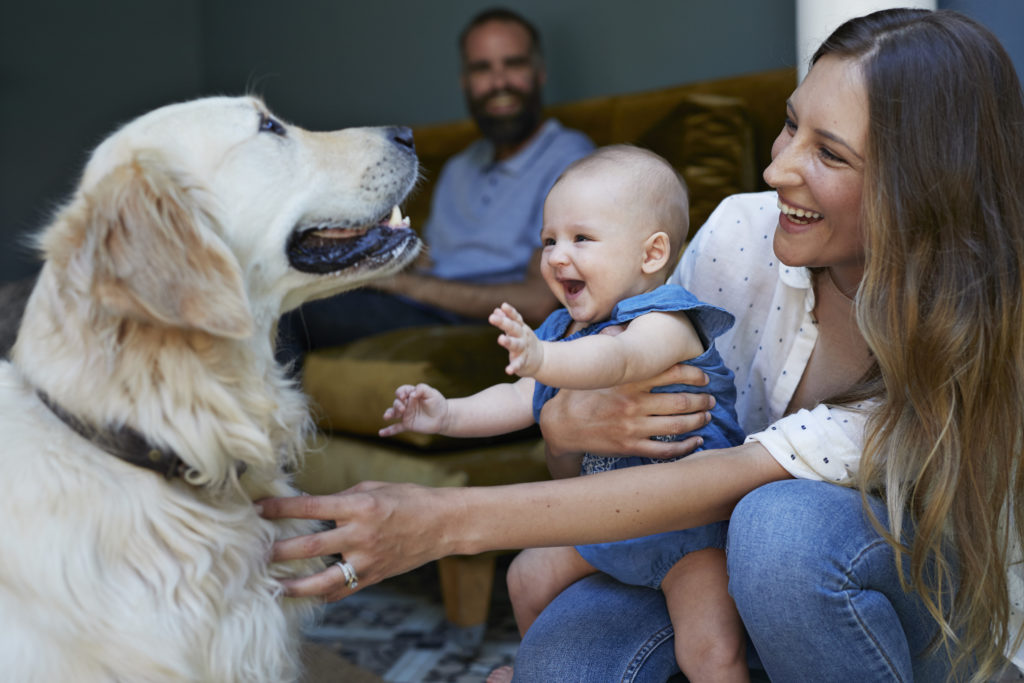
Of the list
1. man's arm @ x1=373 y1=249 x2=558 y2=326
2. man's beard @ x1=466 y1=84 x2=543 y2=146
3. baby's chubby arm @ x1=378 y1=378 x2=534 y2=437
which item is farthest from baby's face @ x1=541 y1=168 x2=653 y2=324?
man's beard @ x1=466 y1=84 x2=543 y2=146

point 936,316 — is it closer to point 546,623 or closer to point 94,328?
point 546,623

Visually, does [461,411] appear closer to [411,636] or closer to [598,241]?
[598,241]

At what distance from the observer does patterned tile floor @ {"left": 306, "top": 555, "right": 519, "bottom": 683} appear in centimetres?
185

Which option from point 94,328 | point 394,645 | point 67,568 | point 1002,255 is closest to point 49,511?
point 67,568

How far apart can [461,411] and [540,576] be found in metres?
0.30

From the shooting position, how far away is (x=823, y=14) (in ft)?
5.91

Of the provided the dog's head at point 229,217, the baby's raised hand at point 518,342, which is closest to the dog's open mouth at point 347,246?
the dog's head at point 229,217

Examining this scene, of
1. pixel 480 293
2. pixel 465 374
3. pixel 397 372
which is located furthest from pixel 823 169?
pixel 480 293

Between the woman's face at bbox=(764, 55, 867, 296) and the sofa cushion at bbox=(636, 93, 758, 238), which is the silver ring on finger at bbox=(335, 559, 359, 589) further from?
the sofa cushion at bbox=(636, 93, 758, 238)

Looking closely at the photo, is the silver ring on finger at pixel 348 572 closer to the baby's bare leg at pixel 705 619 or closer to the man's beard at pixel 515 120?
the baby's bare leg at pixel 705 619

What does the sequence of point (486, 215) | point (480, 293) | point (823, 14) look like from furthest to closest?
point (486, 215) < point (480, 293) < point (823, 14)

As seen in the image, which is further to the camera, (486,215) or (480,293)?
(486,215)

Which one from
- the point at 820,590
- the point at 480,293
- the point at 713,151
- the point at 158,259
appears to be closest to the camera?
the point at 158,259

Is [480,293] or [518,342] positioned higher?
[518,342]
